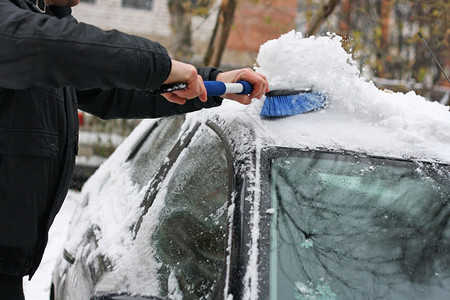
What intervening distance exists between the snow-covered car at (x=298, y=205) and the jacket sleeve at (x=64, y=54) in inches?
19.0

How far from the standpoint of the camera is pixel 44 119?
5.71ft

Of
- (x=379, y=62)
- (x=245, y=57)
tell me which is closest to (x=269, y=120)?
(x=379, y=62)

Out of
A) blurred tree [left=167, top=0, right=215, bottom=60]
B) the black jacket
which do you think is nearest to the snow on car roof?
the black jacket

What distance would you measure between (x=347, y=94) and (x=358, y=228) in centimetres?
61

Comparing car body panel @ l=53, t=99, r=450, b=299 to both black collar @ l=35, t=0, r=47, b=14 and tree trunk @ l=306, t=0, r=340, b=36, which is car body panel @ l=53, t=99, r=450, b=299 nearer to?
black collar @ l=35, t=0, r=47, b=14

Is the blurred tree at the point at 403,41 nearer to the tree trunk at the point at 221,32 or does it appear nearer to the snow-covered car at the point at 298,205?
the tree trunk at the point at 221,32

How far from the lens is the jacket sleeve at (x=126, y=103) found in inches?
87.5

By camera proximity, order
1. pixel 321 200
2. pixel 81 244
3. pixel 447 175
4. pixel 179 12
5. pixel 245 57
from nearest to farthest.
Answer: pixel 321 200
pixel 447 175
pixel 81 244
pixel 179 12
pixel 245 57

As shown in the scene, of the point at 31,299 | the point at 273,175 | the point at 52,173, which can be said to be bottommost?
the point at 31,299

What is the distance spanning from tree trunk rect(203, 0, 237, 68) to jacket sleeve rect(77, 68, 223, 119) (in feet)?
14.3

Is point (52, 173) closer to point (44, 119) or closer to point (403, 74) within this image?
point (44, 119)

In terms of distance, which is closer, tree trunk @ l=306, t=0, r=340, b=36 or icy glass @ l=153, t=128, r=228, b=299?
icy glass @ l=153, t=128, r=228, b=299

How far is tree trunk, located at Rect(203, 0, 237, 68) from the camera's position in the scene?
21.0 ft

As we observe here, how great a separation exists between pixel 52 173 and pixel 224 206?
61 cm
